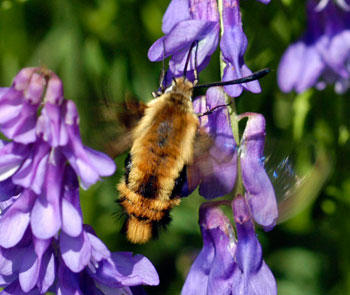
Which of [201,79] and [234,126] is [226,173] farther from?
[201,79]

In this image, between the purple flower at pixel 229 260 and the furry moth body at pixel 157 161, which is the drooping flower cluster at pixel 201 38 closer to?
the furry moth body at pixel 157 161

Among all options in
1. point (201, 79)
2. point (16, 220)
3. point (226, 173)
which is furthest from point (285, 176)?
point (201, 79)

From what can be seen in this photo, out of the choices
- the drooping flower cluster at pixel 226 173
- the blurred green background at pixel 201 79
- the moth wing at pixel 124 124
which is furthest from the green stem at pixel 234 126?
the blurred green background at pixel 201 79

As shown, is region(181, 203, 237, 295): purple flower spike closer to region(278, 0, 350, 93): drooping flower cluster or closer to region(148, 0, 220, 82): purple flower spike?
region(148, 0, 220, 82): purple flower spike

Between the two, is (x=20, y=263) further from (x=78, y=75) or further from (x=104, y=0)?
(x=104, y=0)

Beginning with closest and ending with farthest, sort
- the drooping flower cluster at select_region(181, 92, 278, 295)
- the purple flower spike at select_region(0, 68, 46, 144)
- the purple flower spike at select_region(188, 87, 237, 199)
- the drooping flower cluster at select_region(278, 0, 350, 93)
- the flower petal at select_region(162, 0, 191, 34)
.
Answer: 1. the purple flower spike at select_region(0, 68, 46, 144)
2. the purple flower spike at select_region(188, 87, 237, 199)
3. the drooping flower cluster at select_region(181, 92, 278, 295)
4. the flower petal at select_region(162, 0, 191, 34)
5. the drooping flower cluster at select_region(278, 0, 350, 93)

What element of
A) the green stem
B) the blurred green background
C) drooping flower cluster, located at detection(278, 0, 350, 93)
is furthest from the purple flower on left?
drooping flower cluster, located at detection(278, 0, 350, 93)
